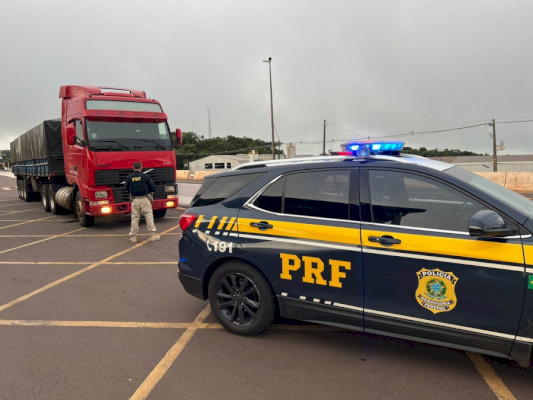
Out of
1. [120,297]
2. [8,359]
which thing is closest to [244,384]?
[8,359]

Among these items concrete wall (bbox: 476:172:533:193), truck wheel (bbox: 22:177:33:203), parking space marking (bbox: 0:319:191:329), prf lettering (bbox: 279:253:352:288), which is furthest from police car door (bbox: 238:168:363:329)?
concrete wall (bbox: 476:172:533:193)

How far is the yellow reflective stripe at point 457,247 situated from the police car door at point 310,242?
0.85 ft

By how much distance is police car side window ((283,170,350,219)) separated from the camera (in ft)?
9.90

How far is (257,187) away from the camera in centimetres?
346

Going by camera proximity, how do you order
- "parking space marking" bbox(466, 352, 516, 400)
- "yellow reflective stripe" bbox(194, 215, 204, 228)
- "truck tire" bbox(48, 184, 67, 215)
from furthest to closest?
1. "truck tire" bbox(48, 184, 67, 215)
2. "yellow reflective stripe" bbox(194, 215, 204, 228)
3. "parking space marking" bbox(466, 352, 516, 400)

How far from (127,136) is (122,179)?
108cm

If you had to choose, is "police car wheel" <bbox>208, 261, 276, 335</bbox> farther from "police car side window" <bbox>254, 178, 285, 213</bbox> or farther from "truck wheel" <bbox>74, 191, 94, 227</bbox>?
"truck wheel" <bbox>74, 191, 94, 227</bbox>

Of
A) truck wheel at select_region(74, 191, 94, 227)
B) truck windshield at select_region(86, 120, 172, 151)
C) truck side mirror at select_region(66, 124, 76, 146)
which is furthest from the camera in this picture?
truck wheel at select_region(74, 191, 94, 227)

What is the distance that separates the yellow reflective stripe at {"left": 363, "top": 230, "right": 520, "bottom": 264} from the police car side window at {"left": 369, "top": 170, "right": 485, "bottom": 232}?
0.32 feet

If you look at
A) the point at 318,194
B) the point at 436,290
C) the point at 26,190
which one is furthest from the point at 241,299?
the point at 26,190

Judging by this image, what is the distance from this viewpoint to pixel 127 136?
905cm

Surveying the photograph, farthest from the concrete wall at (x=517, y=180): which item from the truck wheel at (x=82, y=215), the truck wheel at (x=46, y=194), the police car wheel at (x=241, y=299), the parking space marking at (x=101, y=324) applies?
the truck wheel at (x=46, y=194)

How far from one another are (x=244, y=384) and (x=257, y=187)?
5.47ft

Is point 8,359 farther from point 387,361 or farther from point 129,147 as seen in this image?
point 129,147
